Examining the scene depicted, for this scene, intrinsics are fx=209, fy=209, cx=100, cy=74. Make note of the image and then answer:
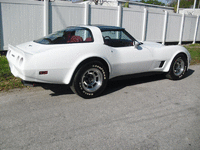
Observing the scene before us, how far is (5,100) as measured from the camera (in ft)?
13.5

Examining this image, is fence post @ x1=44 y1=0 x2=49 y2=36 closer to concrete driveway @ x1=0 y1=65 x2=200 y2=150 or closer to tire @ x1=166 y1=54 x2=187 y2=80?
concrete driveway @ x1=0 y1=65 x2=200 y2=150

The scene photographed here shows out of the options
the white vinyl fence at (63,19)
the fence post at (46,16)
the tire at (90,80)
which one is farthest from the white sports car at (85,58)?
the fence post at (46,16)

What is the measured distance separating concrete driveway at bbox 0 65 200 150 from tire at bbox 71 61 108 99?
0.18m

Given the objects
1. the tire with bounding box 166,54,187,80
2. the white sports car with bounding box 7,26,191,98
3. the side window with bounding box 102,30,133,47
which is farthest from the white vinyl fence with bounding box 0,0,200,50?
the tire with bounding box 166,54,187,80

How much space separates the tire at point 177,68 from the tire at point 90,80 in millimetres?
2186

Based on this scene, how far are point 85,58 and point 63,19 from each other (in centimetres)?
591

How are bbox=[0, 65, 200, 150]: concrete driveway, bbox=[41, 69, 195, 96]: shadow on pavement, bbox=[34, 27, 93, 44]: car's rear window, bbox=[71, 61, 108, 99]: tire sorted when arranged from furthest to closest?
bbox=[41, 69, 195, 96]: shadow on pavement, bbox=[34, 27, 93, 44]: car's rear window, bbox=[71, 61, 108, 99]: tire, bbox=[0, 65, 200, 150]: concrete driveway

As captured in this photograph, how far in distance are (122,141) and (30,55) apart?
215 cm

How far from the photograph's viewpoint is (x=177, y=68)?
19.1 ft

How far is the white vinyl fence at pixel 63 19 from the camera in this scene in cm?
816

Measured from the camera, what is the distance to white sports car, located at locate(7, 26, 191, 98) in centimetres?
374

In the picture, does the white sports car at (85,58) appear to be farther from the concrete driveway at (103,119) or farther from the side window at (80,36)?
the concrete driveway at (103,119)

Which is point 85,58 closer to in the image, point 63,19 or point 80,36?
point 80,36

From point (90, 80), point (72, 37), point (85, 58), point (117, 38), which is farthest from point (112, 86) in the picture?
point (72, 37)
